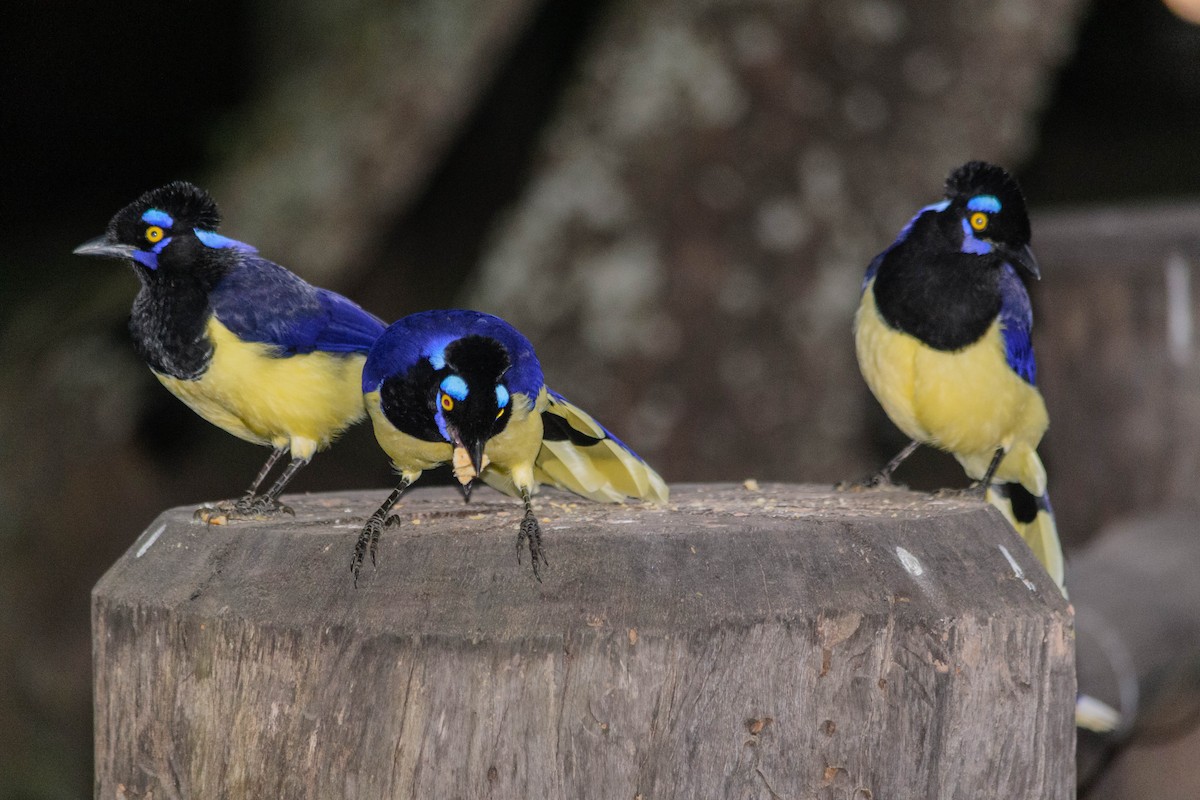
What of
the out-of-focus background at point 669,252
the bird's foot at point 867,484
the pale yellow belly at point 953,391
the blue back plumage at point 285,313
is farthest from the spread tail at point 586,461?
the out-of-focus background at point 669,252

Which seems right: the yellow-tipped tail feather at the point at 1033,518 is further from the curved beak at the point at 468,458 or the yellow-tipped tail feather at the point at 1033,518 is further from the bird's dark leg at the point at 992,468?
the curved beak at the point at 468,458

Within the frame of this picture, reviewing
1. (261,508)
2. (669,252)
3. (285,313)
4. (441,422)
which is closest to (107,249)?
(285,313)

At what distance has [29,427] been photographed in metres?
7.01

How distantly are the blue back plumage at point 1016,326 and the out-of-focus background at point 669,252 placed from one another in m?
1.98

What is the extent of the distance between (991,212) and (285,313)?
212 cm

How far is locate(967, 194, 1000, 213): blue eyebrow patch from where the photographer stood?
13.5ft

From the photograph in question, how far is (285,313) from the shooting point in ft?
13.5

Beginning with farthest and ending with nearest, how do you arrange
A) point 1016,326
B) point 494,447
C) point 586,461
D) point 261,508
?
point 1016,326, point 586,461, point 494,447, point 261,508

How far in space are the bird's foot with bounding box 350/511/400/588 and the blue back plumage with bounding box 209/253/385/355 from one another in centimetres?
129

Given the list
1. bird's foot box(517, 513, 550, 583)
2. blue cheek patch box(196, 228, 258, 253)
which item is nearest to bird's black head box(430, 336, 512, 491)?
bird's foot box(517, 513, 550, 583)

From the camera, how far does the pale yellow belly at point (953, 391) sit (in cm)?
428

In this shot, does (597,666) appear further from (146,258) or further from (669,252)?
(669,252)

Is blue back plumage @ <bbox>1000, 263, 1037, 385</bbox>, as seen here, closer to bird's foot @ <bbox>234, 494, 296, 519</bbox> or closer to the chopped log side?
the chopped log side

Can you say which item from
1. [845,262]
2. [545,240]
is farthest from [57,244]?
[845,262]
